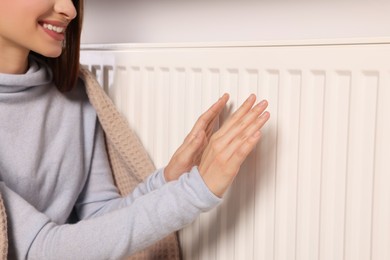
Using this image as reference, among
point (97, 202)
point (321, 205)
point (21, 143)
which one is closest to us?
point (321, 205)

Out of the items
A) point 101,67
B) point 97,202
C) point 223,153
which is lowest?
point 97,202

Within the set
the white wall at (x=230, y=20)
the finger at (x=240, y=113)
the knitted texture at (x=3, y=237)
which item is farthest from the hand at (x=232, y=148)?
the knitted texture at (x=3, y=237)

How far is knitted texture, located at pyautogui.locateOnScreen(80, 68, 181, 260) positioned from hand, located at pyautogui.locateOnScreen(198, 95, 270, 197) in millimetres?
196

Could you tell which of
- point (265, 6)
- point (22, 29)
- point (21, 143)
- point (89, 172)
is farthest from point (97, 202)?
point (265, 6)

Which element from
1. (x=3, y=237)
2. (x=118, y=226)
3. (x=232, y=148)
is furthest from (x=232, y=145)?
(x=3, y=237)

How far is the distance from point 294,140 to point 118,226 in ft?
0.84

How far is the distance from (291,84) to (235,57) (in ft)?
0.31

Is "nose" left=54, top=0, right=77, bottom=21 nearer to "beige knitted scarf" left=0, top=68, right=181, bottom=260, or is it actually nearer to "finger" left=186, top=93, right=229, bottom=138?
"beige knitted scarf" left=0, top=68, right=181, bottom=260

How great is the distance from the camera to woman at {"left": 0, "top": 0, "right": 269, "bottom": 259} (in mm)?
751

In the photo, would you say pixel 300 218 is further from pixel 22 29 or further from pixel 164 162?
pixel 22 29

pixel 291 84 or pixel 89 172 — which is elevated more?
pixel 291 84

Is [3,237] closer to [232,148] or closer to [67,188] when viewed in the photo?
[67,188]

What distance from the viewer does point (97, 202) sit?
979 mm

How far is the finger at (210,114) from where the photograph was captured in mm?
810
